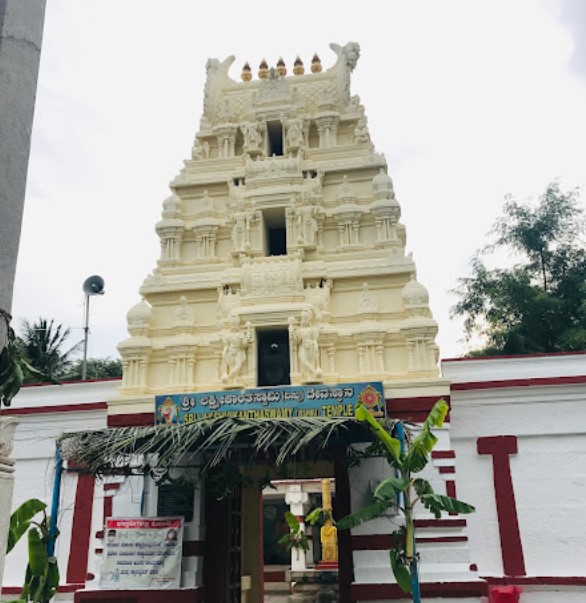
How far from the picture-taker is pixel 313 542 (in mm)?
25031

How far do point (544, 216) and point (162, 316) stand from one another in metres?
18.9

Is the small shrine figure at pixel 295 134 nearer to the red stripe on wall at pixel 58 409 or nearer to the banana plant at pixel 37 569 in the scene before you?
the red stripe on wall at pixel 58 409

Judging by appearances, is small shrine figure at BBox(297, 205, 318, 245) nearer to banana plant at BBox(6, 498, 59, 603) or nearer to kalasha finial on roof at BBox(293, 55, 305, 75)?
kalasha finial on roof at BBox(293, 55, 305, 75)

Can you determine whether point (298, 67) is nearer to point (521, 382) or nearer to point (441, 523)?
point (521, 382)

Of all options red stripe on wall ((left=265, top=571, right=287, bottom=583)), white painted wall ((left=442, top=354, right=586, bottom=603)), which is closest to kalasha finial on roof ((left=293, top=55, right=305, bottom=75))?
white painted wall ((left=442, top=354, right=586, bottom=603))

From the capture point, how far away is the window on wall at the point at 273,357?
41.9 ft

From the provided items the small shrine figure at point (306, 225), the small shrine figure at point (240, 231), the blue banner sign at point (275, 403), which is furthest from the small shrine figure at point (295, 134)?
the blue banner sign at point (275, 403)

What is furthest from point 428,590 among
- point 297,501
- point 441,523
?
point 297,501

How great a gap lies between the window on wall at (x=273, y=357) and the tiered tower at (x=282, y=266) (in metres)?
0.03

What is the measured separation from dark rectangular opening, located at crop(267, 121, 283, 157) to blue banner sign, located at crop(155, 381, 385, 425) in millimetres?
7119

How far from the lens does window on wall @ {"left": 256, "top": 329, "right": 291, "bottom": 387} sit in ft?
41.9

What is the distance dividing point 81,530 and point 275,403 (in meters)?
5.05

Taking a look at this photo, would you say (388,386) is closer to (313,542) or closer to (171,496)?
(171,496)

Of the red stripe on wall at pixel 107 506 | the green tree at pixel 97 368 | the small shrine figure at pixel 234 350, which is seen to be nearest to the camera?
the red stripe on wall at pixel 107 506
